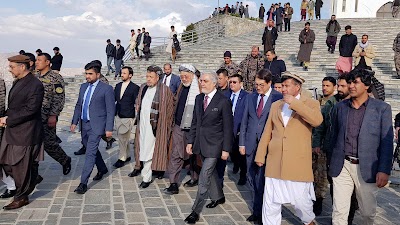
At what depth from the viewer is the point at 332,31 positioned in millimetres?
15336

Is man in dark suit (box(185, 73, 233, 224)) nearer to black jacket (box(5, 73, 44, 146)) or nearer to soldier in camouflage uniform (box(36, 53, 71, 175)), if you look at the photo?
black jacket (box(5, 73, 44, 146))

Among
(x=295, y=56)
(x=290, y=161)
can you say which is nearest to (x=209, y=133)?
(x=290, y=161)

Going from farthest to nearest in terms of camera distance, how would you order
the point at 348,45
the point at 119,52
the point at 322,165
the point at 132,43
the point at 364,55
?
the point at 132,43
the point at 119,52
the point at 348,45
the point at 364,55
the point at 322,165

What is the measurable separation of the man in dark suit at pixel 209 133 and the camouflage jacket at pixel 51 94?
2.54m

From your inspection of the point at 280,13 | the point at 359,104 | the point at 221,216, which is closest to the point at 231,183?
the point at 221,216

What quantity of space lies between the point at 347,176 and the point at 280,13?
1958 centimetres

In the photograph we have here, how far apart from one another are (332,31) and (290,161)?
519 inches

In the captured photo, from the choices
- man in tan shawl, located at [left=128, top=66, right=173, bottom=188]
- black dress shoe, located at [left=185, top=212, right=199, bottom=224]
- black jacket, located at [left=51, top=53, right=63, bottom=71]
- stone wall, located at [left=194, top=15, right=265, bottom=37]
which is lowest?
black dress shoe, located at [left=185, top=212, right=199, bottom=224]

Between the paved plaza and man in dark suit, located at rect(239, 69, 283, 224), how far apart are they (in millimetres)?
366

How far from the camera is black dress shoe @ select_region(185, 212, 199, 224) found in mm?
4288

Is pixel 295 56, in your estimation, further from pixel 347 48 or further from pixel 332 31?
pixel 347 48

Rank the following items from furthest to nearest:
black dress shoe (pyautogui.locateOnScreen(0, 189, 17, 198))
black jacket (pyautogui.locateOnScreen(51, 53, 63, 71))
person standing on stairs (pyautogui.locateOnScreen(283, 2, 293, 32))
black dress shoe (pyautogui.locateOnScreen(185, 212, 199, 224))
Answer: person standing on stairs (pyautogui.locateOnScreen(283, 2, 293, 32))
black jacket (pyautogui.locateOnScreen(51, 53, 63, 71))
black dress shoe (pyautogui.locateOnScreen(0, 189, 17, 198))
black dress shoe (pyautogui.locateOnScreen(185, 212, 199, 224))

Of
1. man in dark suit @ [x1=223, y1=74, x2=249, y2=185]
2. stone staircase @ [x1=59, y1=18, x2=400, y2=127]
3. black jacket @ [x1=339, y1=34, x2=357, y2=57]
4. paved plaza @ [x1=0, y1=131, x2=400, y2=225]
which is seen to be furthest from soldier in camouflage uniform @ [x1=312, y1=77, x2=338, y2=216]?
black jacket @ [x1=339, y1=34, x2=357, y2=57]

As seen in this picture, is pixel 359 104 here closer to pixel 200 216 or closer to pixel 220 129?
pixel 220 129
